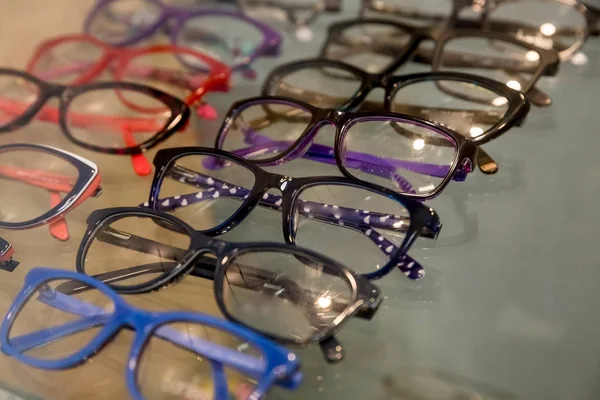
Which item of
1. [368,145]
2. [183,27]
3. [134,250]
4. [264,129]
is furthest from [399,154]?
[183,27]

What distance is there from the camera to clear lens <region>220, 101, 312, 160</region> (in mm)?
525

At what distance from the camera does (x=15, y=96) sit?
608mm

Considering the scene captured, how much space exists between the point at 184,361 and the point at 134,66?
1.32ft

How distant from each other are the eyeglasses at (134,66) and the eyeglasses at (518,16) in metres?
0.23

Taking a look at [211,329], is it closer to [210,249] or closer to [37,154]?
[210,249]

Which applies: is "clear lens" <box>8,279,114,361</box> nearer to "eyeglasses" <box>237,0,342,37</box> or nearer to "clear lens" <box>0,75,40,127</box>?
"clear lens" <box>0,75,40,127</box>

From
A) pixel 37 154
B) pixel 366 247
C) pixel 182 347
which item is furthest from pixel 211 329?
pixel 37 154

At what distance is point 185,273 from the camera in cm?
41

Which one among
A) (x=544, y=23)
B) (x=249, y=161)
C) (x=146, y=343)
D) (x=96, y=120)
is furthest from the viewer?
(x=544, y=23)

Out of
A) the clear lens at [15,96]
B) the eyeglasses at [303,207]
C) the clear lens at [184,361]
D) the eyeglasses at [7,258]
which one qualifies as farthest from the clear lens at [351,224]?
the clear lens at [15,96]

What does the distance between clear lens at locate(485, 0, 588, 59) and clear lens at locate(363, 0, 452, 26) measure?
62 mm

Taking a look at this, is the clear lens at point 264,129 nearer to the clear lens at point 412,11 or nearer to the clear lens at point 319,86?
the clear lens at point 319,86

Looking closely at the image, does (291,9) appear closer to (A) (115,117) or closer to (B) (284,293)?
(A) (115,117)

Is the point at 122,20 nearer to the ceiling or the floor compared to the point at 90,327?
nearer to the ceiling
